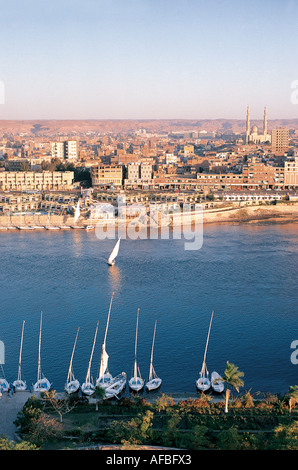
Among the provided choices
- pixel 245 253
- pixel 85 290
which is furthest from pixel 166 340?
pixel 245 253

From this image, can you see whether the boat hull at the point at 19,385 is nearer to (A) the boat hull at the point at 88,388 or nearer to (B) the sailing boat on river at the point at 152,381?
(A) the boat hull at the point at 88,388

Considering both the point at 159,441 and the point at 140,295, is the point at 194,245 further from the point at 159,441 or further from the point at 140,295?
the point at 159,441

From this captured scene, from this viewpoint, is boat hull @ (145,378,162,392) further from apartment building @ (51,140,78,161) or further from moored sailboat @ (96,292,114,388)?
apartment building @ (51,140,78,161)

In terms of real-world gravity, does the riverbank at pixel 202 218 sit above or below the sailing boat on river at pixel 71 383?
above

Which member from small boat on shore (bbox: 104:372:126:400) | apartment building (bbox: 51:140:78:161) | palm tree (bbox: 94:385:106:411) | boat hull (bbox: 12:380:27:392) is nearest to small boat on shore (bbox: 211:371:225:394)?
small boat on shore (bbox: 104:372:126:400)

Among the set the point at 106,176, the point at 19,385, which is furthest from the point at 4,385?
the point at 106,176

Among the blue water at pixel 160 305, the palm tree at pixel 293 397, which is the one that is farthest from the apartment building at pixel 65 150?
the palm tree at pixel 293 397
